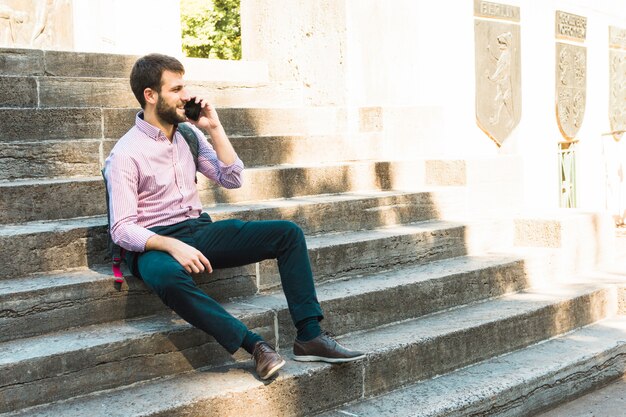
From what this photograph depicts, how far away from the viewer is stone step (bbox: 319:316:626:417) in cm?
420

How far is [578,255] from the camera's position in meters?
6.40

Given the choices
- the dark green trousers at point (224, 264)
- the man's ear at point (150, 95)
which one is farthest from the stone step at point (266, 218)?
the man's ear at point (150, 95)

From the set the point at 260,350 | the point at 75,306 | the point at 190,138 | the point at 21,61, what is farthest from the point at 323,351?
the point at 21,61

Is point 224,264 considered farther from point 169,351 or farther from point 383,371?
point 383,371

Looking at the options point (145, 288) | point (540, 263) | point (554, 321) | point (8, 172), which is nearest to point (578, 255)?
point (540, 263)

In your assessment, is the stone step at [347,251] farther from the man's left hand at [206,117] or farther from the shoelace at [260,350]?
the shoelace at [260,350]

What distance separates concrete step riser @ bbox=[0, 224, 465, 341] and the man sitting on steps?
0.21m

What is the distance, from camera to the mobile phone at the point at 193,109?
14.0 feet

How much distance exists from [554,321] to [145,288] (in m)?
2.63

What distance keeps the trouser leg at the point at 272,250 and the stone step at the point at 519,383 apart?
56cm

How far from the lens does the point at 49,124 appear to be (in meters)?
5.28

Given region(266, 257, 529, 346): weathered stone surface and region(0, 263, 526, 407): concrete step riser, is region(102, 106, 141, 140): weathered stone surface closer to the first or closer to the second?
region(266, 257, 529, 346): weathered stone surface

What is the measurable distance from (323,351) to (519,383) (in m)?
1.15


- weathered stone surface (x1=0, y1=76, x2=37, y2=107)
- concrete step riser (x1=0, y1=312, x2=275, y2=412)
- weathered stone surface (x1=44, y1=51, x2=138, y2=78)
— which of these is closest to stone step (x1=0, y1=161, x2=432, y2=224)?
weathered stone surface (x1=0, y1=76, x2=37, y2=107)
